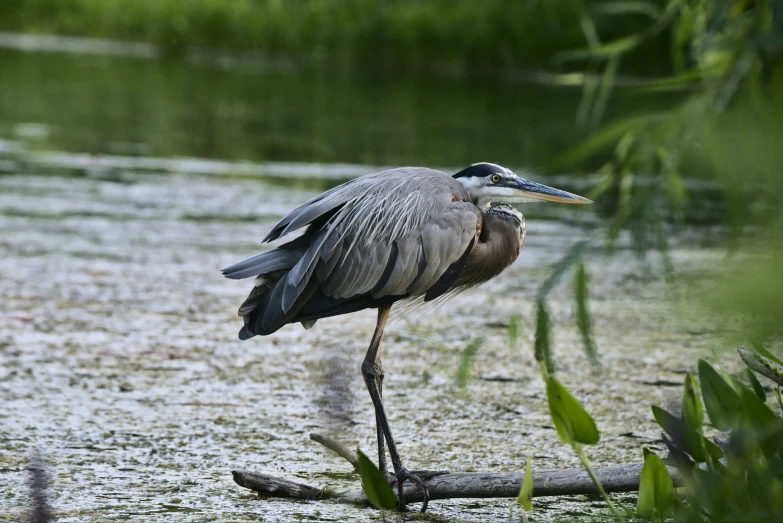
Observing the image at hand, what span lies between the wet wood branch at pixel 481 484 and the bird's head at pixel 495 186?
0.76m

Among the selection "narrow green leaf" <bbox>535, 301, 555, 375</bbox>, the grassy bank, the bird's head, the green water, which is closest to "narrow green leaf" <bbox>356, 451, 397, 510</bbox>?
the bird's head

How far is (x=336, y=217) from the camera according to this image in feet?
11.3

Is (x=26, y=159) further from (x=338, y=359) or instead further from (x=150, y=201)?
(x=338, y=359)

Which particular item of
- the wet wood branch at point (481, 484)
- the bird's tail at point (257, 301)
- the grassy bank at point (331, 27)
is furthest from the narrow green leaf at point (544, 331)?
the grassy bank at point (331, 27)

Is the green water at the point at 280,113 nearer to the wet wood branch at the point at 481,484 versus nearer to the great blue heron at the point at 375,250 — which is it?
the great blue heron at the point at 375,250

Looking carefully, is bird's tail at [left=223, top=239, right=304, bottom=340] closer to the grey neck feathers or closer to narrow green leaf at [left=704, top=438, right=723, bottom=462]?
the grey neck feathers

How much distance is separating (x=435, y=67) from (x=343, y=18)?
2481 millimetres

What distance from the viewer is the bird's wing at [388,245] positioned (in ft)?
11.1

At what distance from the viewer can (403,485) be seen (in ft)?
10.9

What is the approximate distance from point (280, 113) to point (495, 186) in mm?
11852

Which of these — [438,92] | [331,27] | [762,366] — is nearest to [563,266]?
[762,366]

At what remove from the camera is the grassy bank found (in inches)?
845

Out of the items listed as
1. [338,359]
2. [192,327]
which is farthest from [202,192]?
[338,359]

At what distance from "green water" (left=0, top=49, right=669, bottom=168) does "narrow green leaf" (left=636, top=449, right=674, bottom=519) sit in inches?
310
